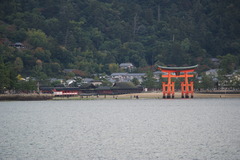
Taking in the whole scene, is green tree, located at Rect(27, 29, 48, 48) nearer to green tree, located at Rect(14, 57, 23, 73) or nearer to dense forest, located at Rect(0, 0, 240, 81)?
dense forest, located at Rect(0, 0, 240, 81)

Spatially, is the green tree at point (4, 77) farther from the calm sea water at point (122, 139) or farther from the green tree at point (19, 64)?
the green tree at point (19, 64)

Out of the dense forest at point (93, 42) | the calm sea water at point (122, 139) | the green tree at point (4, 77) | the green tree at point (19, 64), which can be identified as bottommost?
the calm sea water at point (122, 139)

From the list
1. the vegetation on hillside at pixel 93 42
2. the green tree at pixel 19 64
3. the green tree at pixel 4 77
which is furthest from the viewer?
the vegetation on hillside at pixel 93 42

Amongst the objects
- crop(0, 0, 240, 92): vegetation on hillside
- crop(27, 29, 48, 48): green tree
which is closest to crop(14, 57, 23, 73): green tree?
crop(0, 0, 240, 92): vegetation on hillside

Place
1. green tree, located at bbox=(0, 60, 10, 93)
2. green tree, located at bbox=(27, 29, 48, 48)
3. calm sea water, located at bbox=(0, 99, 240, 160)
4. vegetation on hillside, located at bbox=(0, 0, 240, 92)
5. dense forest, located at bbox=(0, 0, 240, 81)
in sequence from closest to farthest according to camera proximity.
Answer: calm sea water, located at bbox=(0, 99, 240, 160), green tree, located at bbox=(0, 60, 10, 93), dense forest, located at bbox=(0, 0, 240, 81), vegetation on hillside, located at bbox=(0, 0, 240, 92), green tree, located at bbox=(27, 29, 48, 48)

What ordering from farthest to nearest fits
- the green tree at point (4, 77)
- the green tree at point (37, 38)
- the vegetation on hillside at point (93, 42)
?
the green tree at point (37, 38), the vegetation on hillside at point (93, 42), the green tree at point (4, 77)

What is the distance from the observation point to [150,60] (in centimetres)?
18812

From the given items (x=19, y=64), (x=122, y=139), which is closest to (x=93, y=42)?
(x=19, y=64)

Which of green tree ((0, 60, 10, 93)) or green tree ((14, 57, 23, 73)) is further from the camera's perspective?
green tree ((14, 57, 23, 73))

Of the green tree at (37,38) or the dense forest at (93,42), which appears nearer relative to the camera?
the dense forest at (93,42)

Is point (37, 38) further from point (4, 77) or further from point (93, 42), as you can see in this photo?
point (4, 77)

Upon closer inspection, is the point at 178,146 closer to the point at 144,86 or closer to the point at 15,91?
the point at 15,91

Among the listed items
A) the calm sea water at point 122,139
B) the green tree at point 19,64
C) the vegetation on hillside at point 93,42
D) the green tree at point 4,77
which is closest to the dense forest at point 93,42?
the vegetation on hillside at point 93,42

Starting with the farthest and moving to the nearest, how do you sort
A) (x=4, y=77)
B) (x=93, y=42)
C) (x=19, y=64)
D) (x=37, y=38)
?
(x=93, y=42) < (x=37, y=38) < (x=19, y=64) < (x=4, y=77)
